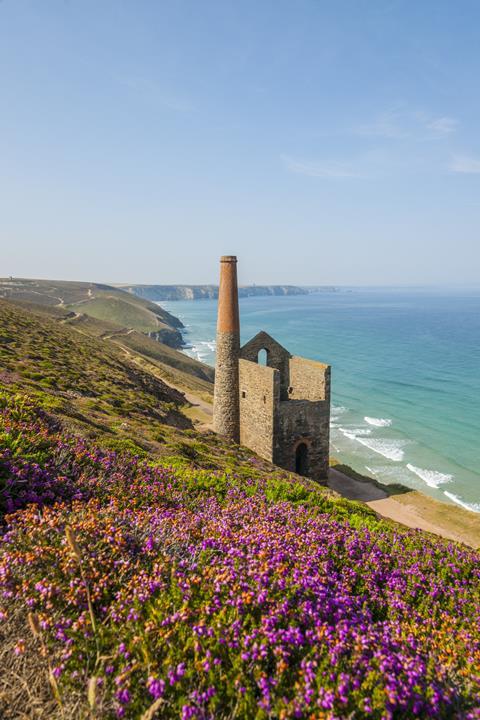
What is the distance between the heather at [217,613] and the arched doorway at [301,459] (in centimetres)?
1558

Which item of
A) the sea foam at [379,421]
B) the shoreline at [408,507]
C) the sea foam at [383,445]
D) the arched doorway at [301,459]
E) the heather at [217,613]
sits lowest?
the sea foam at [383,445]

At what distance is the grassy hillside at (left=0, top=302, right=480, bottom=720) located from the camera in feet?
10.8

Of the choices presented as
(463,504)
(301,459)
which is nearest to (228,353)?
(301,459)

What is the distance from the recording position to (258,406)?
72.8ft

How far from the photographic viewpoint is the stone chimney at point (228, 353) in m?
23.7

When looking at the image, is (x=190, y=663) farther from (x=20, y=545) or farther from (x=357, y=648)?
(x=20, y=545)

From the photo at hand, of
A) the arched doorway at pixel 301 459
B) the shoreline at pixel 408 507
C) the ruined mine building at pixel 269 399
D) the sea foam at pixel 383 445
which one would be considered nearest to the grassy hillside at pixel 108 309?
the sea foam at pixel 383 445

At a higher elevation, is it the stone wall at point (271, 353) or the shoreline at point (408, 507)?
the stone wall at point (271, 353)

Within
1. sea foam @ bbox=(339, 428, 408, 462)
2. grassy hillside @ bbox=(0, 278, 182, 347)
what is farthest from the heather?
grassy hillside @ bbox=(0, 278, 182, 347)

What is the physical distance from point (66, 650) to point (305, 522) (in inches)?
182

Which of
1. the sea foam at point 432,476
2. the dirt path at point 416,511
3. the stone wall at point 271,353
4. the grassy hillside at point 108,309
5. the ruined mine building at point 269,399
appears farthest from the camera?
the grassy hillside at point 108,309

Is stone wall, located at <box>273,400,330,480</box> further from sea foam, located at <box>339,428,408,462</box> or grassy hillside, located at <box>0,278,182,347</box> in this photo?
grassy hillside, located at <box>0,278,182,347</box>

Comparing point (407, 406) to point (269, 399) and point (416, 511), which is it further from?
point (269, 399)

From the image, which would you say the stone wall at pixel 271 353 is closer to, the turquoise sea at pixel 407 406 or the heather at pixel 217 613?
the turquoise sea at pixel 407 406
